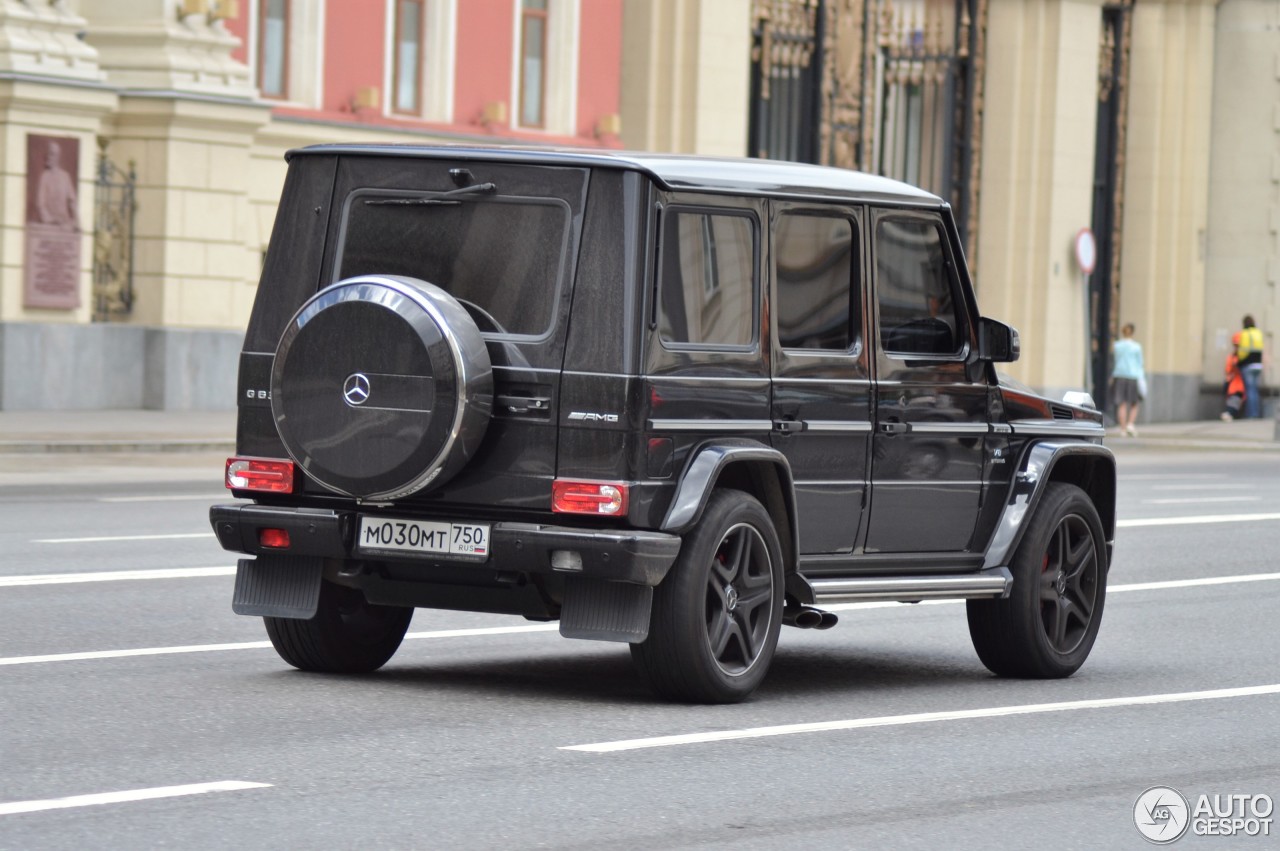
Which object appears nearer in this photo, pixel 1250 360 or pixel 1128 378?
pixel 1128 378

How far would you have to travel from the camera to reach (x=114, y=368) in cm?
2997

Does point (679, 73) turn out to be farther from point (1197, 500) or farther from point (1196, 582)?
point (1196, 582)

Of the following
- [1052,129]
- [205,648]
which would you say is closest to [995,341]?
[205,648]

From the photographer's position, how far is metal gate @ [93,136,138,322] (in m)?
30.5

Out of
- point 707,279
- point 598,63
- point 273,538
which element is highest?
point 598,63

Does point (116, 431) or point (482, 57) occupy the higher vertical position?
point (482, 57)

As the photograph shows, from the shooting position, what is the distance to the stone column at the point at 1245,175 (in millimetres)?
45500

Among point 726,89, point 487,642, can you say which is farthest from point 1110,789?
point 726,89

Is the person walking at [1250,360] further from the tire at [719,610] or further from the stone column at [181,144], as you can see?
the tire at [719,610]

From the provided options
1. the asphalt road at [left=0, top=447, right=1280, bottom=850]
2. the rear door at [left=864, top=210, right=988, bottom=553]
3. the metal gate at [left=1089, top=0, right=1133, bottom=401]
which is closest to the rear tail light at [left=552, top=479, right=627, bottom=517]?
the asphalt road at [left=0, top=447, right=1280, bottom=850]

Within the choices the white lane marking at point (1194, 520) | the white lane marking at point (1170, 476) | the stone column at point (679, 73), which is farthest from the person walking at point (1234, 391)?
the white lane marking at point (1194, 520)

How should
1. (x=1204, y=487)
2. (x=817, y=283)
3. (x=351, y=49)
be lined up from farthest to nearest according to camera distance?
(x=351, y=49) → (x=1204, y=487) → (x=817, y=283)

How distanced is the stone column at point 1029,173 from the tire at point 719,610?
1329 inches

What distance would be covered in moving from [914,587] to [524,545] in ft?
6.19
